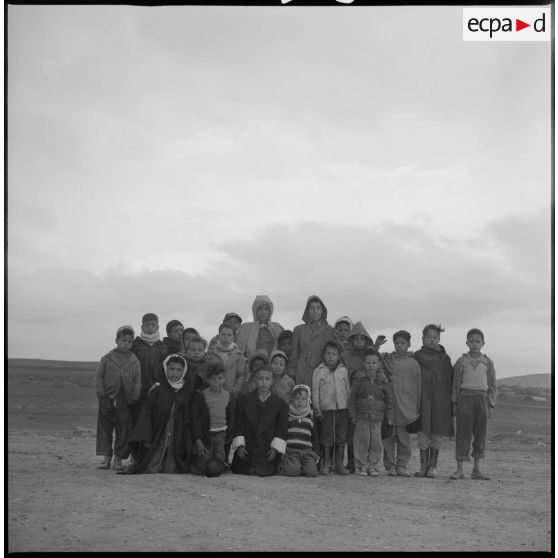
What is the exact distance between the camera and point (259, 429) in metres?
8.34

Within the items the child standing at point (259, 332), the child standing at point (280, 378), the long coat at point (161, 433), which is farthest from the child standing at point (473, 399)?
the long coat at point (161, 433)

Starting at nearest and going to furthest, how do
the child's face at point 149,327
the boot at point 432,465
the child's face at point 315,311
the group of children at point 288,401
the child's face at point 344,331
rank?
the group of children at point 288,401 < the boot at point 432,465 < the child's face at point 149,327 < the child's face at point 315,311 < the child's face at point 344,331

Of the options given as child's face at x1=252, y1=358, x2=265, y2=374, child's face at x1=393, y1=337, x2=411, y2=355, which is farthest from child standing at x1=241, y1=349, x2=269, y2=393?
child's face at x1=393, y1=337, x2=411, y2=355

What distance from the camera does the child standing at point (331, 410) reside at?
8641 millimetres

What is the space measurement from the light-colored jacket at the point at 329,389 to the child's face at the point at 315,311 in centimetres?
64

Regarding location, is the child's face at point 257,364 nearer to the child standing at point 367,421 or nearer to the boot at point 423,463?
the child standing at point 367,421

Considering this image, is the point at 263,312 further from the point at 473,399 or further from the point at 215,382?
the point at 473,399

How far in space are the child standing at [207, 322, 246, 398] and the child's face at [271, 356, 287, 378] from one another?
315mm

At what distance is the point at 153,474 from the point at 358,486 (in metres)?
1.92

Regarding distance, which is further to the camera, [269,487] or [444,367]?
[444,367]

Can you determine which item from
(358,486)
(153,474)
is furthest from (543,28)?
(153,474)

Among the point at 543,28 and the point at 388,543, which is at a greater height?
the point at 543,28

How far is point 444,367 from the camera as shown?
8.84 metres

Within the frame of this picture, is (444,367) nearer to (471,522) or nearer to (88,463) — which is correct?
(471,522)
